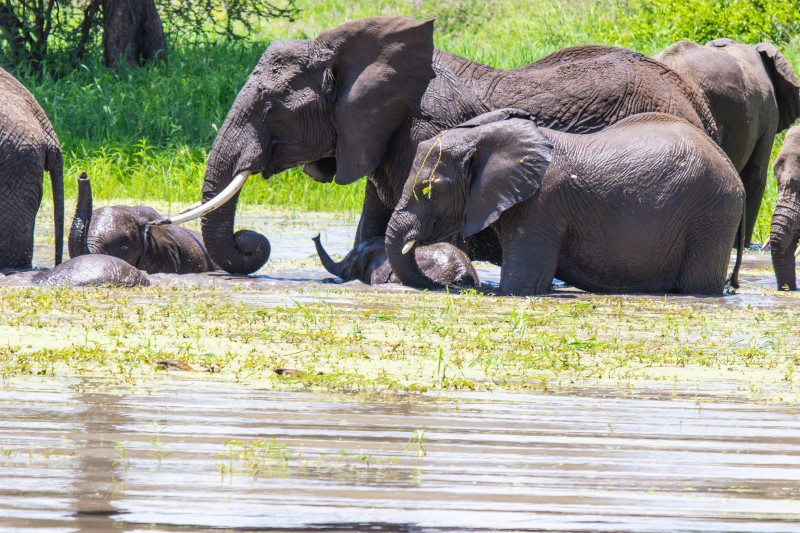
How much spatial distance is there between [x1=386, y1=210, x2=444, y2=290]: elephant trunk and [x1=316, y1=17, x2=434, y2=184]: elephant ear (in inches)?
→ 26.2

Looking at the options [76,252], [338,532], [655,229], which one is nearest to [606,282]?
[655,229]

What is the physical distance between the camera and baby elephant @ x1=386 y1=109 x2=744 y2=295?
9.20 metres

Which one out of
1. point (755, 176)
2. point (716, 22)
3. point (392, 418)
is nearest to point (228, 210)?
point (392, 418)

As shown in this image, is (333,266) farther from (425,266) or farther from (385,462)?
(385,462)

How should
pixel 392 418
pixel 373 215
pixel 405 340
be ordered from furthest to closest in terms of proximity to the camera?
pixel 373 215 < pixel 405 340 < pixel 392 418

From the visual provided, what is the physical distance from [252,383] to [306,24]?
82.9 feet

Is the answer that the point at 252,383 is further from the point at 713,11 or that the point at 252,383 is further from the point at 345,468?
the point at 713,11

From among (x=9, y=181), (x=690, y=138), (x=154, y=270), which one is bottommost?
(x=154, y=270)

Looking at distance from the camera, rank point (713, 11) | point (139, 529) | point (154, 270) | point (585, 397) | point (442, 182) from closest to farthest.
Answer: point (139, 529) < point (585, 397) < point (442, 182) < point (154, 270) < point (713, 11)

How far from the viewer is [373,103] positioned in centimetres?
994

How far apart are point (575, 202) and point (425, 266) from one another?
108 centimetres

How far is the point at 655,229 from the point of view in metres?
9.30

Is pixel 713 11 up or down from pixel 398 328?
up

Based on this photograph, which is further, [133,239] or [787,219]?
[133,239]
